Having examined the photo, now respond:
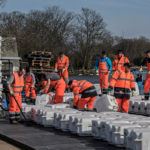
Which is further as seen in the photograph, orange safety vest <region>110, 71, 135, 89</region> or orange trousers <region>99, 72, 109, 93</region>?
orange trousers <region>99, 72, 109, 93</region>

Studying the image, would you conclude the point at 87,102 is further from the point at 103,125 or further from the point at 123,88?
the point at 103,125

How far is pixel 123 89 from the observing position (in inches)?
647

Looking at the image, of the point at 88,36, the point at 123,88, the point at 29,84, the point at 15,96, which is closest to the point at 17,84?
the point at 15,96

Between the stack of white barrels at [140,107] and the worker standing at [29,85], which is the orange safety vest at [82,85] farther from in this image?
the worker standing at [29,85]

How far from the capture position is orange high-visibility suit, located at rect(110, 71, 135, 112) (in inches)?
640

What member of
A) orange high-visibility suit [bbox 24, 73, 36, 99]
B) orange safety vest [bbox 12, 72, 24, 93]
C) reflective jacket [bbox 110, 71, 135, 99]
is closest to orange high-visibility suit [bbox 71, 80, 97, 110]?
reflective jacket [bbox 110, 71, 135, 99]

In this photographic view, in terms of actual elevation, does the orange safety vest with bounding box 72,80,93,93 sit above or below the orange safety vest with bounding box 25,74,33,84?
below

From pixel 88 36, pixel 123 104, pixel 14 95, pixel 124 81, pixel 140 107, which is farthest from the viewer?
pixel 88 36

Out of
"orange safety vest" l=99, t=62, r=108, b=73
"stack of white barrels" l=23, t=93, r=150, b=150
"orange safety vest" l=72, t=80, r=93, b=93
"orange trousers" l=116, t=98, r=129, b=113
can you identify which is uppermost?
"orange safety vest" l=99, t=62, r=108, b=73

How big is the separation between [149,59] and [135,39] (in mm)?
88424

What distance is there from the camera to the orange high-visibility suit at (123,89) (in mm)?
16250

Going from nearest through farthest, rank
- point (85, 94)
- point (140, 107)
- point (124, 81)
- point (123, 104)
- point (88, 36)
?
point (123, 104) → point (124, 81) → point (85, 94) → point (140, 107) → point (88, 36)

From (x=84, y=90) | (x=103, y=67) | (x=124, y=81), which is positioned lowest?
(x=84, y=90)

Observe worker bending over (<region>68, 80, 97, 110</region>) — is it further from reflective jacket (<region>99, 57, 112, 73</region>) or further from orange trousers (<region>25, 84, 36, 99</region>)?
orange trousers (<region>25, 84, 36, 99</region>)
